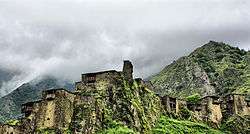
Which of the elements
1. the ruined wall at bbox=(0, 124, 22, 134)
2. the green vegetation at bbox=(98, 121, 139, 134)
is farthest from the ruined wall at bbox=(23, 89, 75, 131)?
the green vegetation at bbox=(98, 121, 139, 134)

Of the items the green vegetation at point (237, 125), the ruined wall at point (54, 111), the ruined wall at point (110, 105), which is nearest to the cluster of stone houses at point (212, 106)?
the green vegetation at point (237, 125)

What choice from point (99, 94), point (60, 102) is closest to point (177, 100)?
point (99, 94)

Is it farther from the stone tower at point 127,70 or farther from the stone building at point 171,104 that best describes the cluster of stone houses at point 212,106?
the stone tower at point 127,70

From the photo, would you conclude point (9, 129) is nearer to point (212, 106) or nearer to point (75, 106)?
point (75, 106)

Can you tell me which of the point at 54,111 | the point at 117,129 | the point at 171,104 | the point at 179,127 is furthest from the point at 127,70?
the point at 54,111

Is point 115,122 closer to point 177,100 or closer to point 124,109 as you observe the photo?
point 124,109

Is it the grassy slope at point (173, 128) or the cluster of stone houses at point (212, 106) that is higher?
the cluster of stone houses at point (212, 106)

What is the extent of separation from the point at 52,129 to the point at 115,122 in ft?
43.5

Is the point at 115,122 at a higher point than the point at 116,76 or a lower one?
lower

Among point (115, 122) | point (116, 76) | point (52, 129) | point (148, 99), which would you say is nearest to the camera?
point (52, 129)

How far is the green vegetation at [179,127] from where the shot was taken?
4175 inches

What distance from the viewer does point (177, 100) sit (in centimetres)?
12169

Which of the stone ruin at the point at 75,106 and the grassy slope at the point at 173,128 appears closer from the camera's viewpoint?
the stone ruin at the point at 75,106

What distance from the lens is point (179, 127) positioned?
109 m
